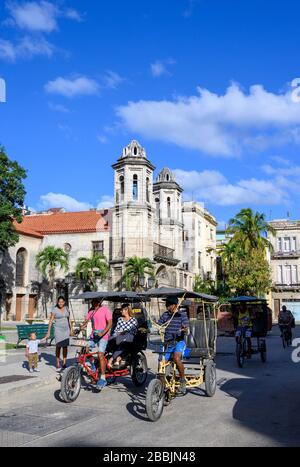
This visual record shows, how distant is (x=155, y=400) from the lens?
7.46 metres

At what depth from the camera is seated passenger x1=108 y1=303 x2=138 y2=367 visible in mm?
10109

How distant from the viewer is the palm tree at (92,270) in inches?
1596

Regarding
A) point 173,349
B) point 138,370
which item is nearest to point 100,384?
point 138,370

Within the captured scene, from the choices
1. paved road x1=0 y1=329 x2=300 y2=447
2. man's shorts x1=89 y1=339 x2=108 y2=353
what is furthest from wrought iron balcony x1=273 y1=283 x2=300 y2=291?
man's shorts x1=89 y1=339 x2=108 y2=353

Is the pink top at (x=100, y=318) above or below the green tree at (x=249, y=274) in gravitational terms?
below

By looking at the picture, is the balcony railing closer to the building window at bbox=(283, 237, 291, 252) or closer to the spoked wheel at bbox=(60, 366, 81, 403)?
the building window at bbox=(283, 237, 291, 252)

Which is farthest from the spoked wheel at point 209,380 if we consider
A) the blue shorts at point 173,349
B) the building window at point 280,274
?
the building window at point 280,274

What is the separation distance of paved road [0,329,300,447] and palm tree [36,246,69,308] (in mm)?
32063

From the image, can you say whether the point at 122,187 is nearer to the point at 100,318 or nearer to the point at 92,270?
the point at 92,270

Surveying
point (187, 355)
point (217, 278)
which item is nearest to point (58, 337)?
point (187, 355)

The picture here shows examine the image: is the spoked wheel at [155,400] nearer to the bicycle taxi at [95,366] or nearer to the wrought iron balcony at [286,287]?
the bicycle taxi at [95,366]

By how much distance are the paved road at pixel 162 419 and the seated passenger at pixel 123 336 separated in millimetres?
739

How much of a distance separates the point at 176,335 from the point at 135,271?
30.1 meters
